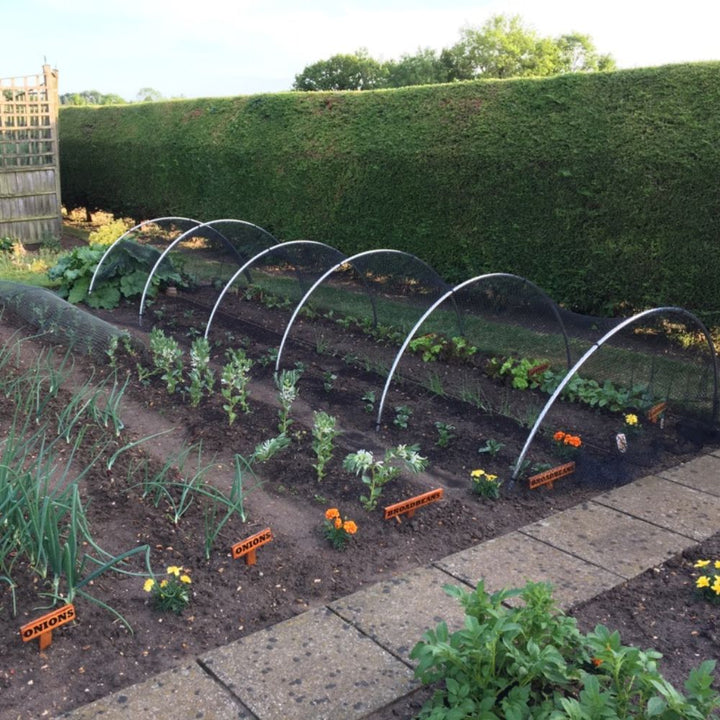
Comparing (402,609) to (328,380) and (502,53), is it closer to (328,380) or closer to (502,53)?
(328,380)

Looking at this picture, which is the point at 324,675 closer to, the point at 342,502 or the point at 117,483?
the point at 342,502

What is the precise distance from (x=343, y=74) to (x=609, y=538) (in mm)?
26353

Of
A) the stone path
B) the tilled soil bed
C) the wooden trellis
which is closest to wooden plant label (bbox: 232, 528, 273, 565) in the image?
the tilled soil bed

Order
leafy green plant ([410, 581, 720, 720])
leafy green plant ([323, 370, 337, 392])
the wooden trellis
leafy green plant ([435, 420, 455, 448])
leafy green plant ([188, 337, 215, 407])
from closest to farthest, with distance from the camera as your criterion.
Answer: leafy green plant ([410, 581, 720, 720]) → leafy green plant ([435, 420, 455, 448]) → leafy green plant ([188, 337, 215, 407]) → leafy green plant ([323, 370, 337, 392]) → the wooden trellis

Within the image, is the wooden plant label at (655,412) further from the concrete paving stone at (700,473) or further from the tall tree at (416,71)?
the tall tree at (416,71)

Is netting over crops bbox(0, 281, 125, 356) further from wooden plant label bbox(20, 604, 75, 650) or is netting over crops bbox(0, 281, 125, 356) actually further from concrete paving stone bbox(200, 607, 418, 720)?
concrete paving stone bbox(200, 607, 418, 720)

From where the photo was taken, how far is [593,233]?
285 inches

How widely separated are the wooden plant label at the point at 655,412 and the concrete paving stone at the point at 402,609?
2279 millimetres

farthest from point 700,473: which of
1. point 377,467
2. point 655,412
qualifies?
point 377,467

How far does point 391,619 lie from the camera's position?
2.88 m

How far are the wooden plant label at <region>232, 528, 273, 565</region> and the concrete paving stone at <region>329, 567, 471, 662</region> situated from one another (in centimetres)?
44

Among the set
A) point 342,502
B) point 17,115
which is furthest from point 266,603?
point 17,115

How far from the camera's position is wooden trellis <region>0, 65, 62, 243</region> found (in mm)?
11320

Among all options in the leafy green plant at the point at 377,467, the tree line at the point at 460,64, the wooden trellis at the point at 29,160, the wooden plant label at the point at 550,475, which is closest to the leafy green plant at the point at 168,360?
the leafy green plant at the point at 377,467
